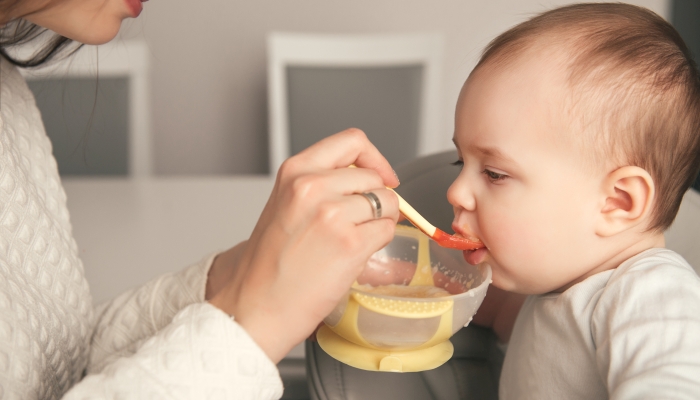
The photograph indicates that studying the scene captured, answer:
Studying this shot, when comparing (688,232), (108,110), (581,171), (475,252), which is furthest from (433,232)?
(108,110)

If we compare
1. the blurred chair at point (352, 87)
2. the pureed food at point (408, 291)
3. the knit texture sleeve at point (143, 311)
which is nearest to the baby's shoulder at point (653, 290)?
the pureed food at point (408, 291)

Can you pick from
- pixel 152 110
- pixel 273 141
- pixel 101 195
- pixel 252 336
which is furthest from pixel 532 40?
pixel 152 110

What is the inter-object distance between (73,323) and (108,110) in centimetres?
146

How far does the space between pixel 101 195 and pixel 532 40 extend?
1250 mm

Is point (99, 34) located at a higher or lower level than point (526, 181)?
higher

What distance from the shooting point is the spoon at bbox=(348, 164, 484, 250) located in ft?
2.53

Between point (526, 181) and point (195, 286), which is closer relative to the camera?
point (526, 181)

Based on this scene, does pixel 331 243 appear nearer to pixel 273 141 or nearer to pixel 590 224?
pixel 590 224

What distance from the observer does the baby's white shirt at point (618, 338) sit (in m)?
0.61

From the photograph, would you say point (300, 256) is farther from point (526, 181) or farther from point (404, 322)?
point (526, 181)

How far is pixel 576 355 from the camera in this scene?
77cm

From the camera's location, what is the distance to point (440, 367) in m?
0.99

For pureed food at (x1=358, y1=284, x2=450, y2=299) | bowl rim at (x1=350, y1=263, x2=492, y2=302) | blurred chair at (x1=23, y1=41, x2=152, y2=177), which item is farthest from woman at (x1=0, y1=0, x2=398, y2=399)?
blurred chair at (x1=23, y1=41, x2=152, y2=177)

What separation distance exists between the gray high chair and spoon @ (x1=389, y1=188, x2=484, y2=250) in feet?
0.83
